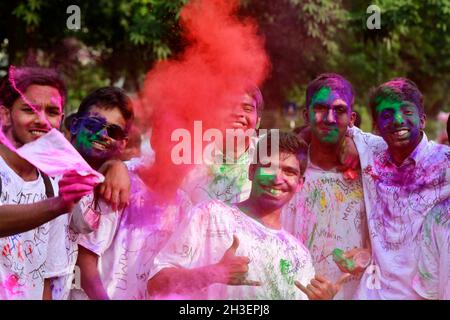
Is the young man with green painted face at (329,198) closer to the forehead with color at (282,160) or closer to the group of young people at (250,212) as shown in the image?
the group of young people at (250,212)

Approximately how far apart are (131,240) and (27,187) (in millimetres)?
557

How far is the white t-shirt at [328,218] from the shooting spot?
3.76m

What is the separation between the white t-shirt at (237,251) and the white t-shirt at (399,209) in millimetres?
377

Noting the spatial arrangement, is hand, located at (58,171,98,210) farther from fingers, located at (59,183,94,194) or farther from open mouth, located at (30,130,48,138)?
open mouth, located at (30,130,48,138)

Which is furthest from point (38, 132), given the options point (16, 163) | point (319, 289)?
point (319, 289)

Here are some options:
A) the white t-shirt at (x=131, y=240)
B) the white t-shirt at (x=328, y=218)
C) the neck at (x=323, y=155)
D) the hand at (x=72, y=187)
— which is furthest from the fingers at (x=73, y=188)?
the neck at (x=323, y=155)

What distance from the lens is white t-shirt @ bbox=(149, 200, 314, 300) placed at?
11.6 ft

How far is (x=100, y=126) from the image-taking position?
3.70 meters

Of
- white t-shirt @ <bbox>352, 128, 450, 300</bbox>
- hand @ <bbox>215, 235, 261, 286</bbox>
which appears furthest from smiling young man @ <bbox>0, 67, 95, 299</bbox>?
white t-shirt @ <bbox>352, 128, 450, 300</bbox>

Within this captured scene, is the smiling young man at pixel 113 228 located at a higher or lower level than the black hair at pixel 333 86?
lower

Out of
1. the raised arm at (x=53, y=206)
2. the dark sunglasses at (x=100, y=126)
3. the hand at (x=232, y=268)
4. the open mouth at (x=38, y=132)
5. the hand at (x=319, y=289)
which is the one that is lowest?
the hand at (x=319, y=289)

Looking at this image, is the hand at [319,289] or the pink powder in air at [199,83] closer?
the hand at [319,289]
